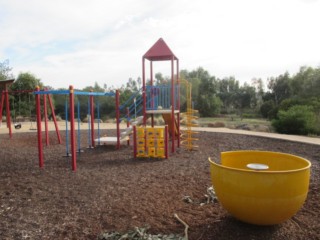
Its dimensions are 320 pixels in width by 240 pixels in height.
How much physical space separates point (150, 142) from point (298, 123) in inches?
342

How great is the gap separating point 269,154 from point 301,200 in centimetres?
95

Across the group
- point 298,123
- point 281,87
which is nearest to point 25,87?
point 298,123

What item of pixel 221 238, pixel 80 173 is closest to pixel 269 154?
pixel 221 238

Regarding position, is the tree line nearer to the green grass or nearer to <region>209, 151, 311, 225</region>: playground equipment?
the green grass

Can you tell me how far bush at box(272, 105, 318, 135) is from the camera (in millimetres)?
13055

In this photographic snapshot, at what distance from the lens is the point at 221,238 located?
3021mm

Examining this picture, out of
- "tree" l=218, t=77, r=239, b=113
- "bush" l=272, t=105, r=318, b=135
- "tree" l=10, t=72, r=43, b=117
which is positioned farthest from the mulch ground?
"tree" l=218, t=77, r=239, b=113

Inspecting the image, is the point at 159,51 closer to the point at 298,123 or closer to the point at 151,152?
the point at 151,152

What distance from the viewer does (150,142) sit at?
7895 mm

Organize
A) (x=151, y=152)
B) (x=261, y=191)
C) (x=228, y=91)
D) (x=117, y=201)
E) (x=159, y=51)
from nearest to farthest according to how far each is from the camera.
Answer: (x=261, y=191) → (x=117, y=201) → (x=151, y=152) → (x=159, y=51) → (x=228, y=91)

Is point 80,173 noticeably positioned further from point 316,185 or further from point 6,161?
point 316,185

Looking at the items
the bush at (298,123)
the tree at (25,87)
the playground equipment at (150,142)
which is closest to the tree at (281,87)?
the bush at (298,123)

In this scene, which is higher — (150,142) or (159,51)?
(159,51)

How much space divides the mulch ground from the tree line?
3.00 m
